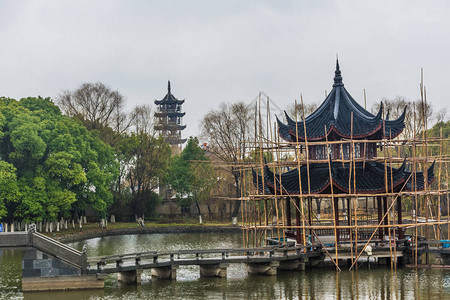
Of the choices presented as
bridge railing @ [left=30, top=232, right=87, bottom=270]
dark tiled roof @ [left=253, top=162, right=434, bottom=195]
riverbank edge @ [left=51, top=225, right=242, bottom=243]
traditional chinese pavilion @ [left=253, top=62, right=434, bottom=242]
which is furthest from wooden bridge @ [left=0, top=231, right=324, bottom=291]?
riverbank edge @ [left=51, top=225, right=242, bottom=243]

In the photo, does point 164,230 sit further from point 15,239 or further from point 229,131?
point 15,239

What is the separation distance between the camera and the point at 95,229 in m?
73.1

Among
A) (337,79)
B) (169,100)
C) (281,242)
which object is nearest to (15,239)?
(281,242)

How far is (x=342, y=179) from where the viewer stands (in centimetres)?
4084

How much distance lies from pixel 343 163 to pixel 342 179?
908 millimetres

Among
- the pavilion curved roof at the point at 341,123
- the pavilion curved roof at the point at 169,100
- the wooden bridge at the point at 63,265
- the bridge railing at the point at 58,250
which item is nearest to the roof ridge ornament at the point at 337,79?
the pavilion curved roof at the point at 341,123

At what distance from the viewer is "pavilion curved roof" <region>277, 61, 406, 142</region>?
41812mm

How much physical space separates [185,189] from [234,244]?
21.7 metres

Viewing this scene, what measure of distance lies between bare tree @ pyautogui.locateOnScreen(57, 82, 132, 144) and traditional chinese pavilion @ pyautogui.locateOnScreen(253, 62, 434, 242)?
45103 mm

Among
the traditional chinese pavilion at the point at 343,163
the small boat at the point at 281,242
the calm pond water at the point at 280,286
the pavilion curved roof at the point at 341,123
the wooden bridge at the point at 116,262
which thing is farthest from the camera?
the pavilion curved roof at the point at 341,123

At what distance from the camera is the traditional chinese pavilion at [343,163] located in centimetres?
4019

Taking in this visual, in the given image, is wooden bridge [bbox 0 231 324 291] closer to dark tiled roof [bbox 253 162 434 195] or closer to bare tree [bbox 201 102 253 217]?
dark tiled roof [bbox 253 162 434 195]

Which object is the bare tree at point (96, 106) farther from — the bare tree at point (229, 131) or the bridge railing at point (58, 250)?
the bridge railing at point (58, 250)

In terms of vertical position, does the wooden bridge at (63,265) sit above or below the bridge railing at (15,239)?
below
